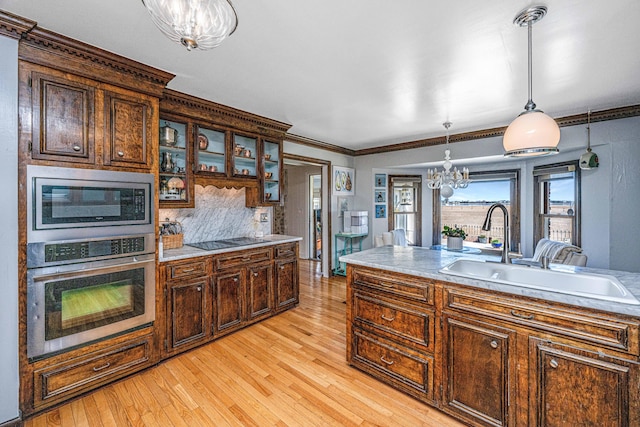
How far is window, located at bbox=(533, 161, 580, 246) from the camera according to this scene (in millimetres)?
3586

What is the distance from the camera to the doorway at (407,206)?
5.58 metres

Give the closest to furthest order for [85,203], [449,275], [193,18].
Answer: [193,18]
[449,275]
[85,203]

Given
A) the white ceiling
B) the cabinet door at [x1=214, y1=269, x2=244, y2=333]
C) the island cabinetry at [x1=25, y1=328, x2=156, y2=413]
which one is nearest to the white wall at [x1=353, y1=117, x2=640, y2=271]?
the white ceiling

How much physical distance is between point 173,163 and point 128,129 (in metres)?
0.65

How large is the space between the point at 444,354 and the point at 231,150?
3.00 m

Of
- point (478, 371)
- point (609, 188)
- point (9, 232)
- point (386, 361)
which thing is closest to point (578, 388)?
point (478, 371)

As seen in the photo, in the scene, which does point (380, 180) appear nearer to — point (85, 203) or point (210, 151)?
point (210, 151)

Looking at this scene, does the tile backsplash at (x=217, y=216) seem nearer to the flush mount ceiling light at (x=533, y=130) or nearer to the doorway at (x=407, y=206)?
the doorway at (x=407, y=206)

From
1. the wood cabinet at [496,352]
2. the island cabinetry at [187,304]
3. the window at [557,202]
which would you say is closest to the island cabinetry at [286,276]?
the island cabinetry at [187,304]

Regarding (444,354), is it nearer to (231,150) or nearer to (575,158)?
(231,150)

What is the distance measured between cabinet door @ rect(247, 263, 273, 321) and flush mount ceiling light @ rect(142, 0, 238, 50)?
257cm

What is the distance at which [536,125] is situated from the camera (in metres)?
1.58

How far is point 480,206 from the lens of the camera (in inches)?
197

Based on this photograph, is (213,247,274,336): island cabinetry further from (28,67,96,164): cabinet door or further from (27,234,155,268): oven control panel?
(28,67,96,164): cabinet door
